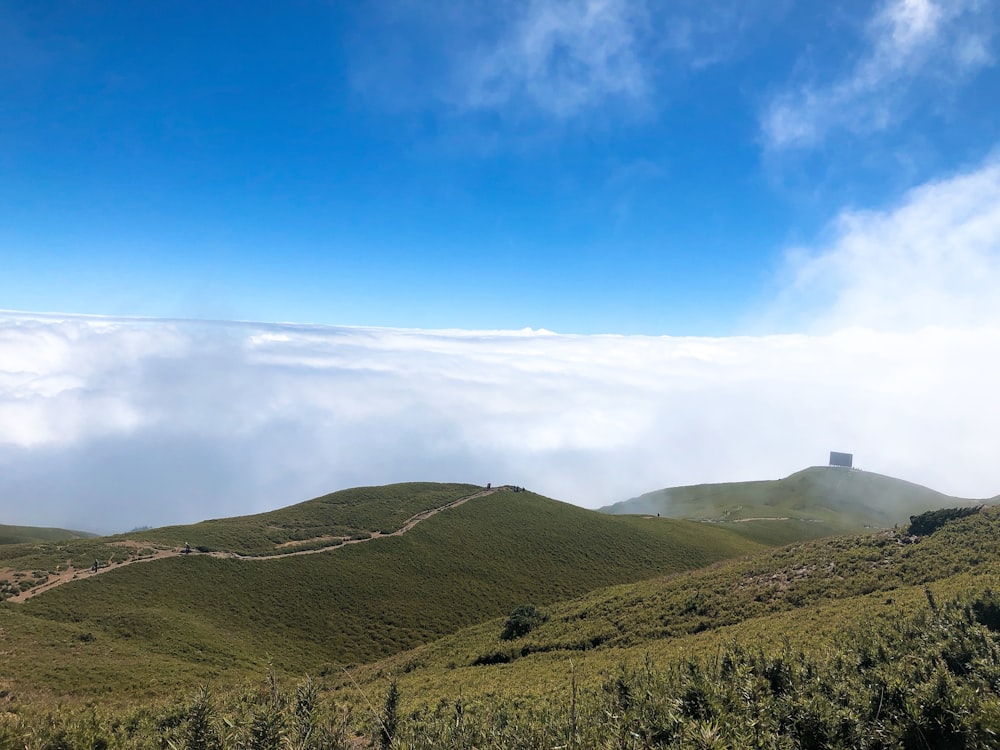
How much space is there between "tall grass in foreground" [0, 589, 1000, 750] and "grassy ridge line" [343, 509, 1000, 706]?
913 centimetres

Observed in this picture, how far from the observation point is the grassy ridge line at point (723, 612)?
910 inches

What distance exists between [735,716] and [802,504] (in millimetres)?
142387

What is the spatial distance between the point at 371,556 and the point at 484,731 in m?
60.7

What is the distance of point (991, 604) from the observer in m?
14.7

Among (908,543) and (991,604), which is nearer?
(991,604)

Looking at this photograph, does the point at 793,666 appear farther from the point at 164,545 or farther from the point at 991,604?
the point at 164,545

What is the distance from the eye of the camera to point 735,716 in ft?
27.3

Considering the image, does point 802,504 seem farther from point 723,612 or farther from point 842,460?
point 723,612

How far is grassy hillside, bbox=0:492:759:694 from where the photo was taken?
32.6 metres

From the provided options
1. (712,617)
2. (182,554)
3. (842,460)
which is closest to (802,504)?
(842,460)

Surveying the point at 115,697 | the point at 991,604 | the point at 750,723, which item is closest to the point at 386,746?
the point at 750,723

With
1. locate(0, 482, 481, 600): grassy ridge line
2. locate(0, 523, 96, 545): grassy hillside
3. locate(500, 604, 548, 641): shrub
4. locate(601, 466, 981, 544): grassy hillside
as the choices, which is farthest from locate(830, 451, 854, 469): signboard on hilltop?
locate(0, 523, 96, 545): grassy hillside

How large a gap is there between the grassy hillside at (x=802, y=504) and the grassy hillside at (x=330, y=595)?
24.4m

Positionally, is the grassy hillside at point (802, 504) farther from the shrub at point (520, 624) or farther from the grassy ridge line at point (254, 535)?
the shrub at point (520, 624)
